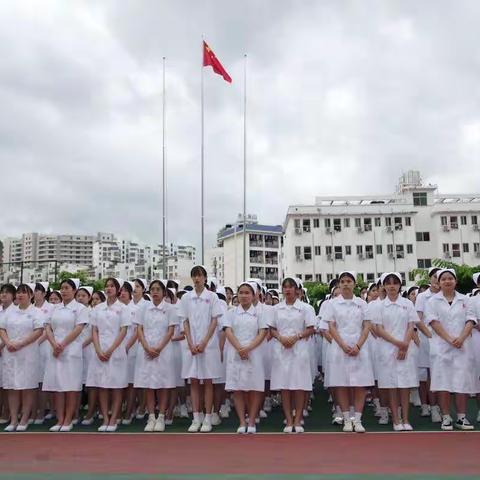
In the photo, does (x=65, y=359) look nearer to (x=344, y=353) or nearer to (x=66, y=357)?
(x=66, y=357)

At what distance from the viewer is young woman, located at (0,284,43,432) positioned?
275 inches

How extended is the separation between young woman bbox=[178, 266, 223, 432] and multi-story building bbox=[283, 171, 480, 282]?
131ft

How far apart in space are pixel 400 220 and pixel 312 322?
41.6 metres

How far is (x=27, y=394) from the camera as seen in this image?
7.07 m

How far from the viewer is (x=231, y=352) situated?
688cm

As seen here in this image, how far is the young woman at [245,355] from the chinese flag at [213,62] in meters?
15.9

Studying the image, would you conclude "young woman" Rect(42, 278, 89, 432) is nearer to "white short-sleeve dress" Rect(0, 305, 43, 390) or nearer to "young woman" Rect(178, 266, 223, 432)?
"white short-sleeve dress" Rect(0, 305, 43, 390)

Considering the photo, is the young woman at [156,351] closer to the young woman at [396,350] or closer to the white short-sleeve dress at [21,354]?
the white short-sleeve dress at [21,354]

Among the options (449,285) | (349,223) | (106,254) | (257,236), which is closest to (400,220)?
(349,223)

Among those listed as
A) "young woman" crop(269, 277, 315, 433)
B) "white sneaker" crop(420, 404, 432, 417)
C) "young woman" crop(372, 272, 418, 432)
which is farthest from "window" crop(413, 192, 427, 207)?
"young woman" crop(269, 277, 315, 433)

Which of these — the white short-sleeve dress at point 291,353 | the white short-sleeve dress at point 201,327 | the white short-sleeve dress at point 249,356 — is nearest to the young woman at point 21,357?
the white short-sleeve dress at point 201,327

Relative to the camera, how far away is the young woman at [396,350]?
6.60 metres

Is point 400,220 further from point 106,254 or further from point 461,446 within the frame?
point 106,254

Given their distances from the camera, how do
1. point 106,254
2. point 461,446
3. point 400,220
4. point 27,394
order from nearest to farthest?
1. point 461,446
2. point 27,394
3. point 400,220
4. point 106,254
